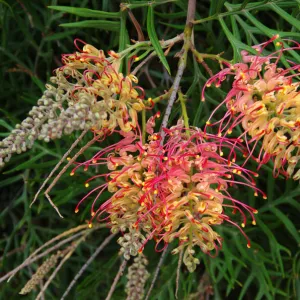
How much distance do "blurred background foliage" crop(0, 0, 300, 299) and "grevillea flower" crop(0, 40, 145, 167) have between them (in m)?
0.36

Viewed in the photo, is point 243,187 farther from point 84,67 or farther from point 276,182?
point 84,67

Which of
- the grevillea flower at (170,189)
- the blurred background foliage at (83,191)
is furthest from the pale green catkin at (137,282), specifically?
the blurred background foliage at (83,191)

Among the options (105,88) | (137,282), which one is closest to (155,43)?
(105,88)

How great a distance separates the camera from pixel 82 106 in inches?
22.2

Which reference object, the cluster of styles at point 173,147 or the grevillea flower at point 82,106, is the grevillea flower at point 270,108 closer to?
the cluster of styles at point 173,147

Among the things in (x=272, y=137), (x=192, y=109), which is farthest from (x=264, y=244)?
(x=272, y=137)

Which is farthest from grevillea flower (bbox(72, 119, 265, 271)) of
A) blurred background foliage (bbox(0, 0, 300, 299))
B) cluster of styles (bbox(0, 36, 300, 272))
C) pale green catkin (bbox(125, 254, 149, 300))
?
blurred background foliage (bbox(0, 0, 300, 299))

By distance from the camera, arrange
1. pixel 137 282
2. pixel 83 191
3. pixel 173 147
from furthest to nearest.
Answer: pixel 83 191
pixel 137 282
pixel 173 147

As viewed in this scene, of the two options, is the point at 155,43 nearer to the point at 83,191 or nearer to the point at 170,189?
the point at 170,189

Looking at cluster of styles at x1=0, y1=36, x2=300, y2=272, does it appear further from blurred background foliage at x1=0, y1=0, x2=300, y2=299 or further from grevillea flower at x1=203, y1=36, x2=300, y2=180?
blurred background foliage at x1=0, y1=0, x2=300, y2=299

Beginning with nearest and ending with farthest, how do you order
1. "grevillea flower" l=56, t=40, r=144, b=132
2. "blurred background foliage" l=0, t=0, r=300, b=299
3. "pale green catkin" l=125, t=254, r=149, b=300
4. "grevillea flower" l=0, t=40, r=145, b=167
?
"grevillea flower" l=0, t=40, r=145, b=167, "grevillea flower" l=56, t=40, r=144, b=132, "pale green catkin" l=125, t=254, r=149, b=300, "blurred background foliage" l=0, t=0, r=300, b=299

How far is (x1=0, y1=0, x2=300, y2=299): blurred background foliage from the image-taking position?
1077 mm

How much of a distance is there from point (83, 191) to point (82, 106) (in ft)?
1.82

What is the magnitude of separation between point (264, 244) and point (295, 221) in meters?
0.09
